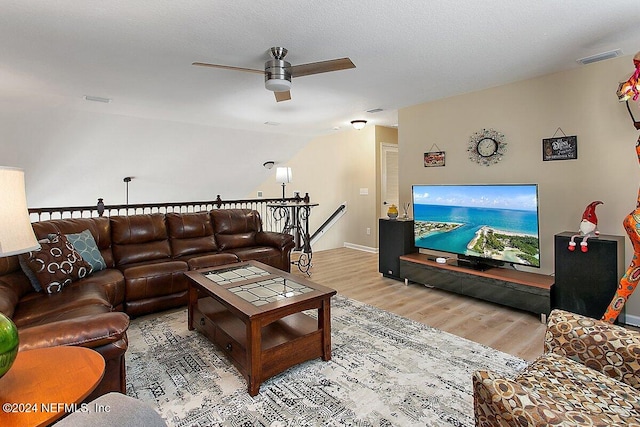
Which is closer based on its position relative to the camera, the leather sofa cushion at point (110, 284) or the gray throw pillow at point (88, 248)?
the leather sofa cushion at point (110, 284)

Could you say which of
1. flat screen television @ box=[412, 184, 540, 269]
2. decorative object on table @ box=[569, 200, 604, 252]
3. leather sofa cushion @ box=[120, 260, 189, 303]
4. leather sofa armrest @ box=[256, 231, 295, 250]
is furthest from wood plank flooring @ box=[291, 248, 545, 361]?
leather sofa cushion @ box=[120, 260, 189, 303]

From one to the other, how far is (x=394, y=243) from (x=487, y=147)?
1642 mm

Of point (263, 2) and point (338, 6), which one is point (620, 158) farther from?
point (263, 2)

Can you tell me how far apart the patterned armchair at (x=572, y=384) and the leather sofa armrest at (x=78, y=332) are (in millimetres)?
1612

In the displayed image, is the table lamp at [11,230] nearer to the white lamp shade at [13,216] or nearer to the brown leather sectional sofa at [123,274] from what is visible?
the white lamp shade at [13,216]

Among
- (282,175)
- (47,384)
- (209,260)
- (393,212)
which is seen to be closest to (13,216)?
(47,384)

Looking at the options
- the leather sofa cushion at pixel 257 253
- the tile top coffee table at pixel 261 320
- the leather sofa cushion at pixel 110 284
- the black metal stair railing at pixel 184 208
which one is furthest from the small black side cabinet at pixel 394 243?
the leather sofa cushion at pixel 110 284

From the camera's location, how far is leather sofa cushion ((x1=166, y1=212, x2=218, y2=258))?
410 cm

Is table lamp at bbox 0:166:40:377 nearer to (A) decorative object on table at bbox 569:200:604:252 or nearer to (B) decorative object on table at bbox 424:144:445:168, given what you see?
(A) decorative object on table at bbox 569:200:604:252

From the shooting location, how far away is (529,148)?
366 cm

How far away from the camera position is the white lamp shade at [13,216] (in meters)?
1.01

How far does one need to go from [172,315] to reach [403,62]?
3.31m

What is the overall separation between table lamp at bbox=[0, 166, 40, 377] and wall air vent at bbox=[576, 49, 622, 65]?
4096 mm

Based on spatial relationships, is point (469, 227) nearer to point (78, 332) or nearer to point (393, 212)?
point (393, 212)
